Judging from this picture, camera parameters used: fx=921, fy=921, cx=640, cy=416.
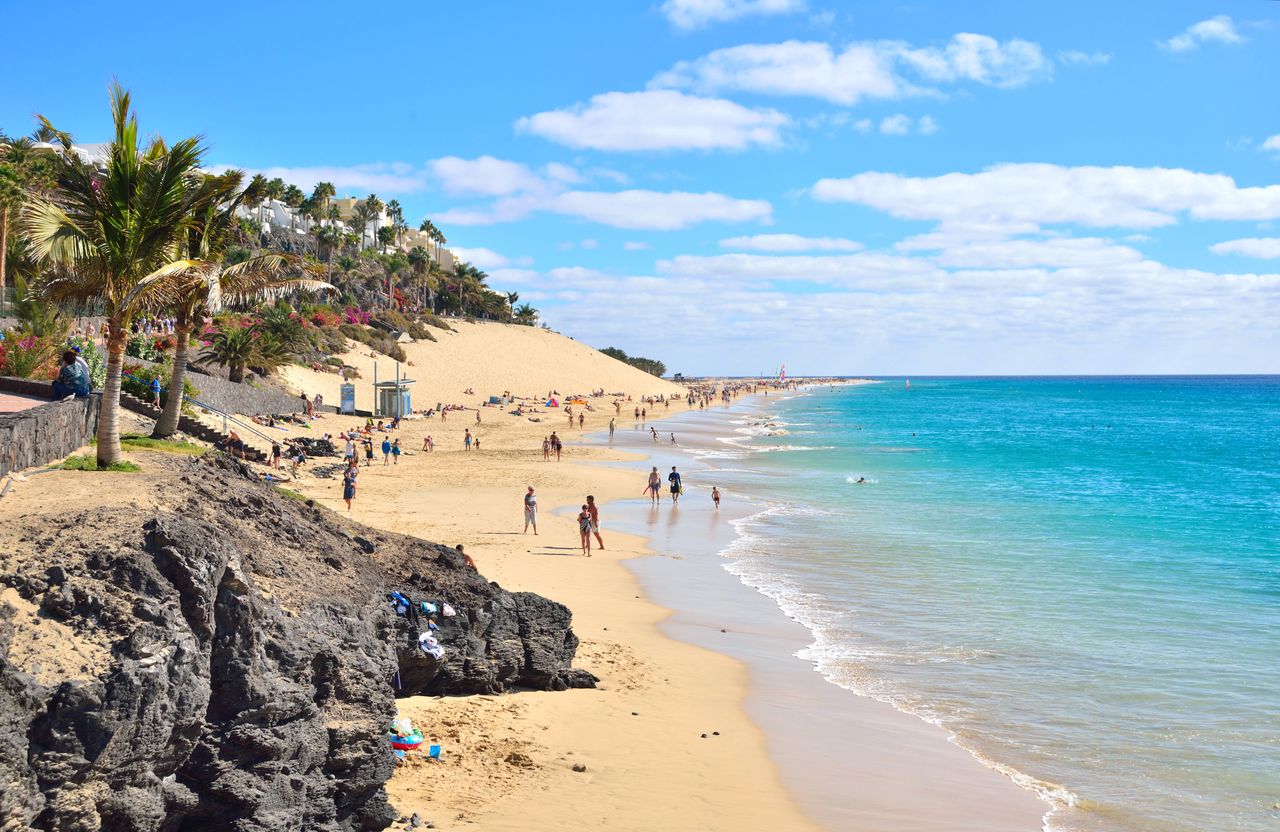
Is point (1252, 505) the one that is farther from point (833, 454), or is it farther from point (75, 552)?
point (75, 552)

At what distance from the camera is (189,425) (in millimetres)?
24500

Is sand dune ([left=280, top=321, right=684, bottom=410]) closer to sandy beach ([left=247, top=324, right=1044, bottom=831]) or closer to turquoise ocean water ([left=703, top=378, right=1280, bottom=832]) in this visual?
turquoise ocean water ([left=703, top=378, right=1280, bottom=832])

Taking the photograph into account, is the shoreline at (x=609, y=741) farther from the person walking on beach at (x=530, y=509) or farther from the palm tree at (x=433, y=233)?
the palm tree at (x=433, y=233)

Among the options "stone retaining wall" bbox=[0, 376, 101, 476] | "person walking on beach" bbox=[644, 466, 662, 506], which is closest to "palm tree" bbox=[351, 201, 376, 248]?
"person walking on beach" bbox=[644, 466, 662, 506]

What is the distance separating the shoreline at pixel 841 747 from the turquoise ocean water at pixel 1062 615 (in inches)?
12.5

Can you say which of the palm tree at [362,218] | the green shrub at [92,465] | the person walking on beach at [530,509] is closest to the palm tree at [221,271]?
the green shrub at [92,465]

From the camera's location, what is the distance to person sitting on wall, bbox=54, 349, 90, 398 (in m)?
13.4

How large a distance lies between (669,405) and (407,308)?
29.3m

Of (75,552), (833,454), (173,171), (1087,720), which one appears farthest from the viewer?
(833,454)

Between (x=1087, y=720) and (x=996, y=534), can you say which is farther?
(x=996, y=534)

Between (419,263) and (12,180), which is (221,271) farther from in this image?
(419,263)

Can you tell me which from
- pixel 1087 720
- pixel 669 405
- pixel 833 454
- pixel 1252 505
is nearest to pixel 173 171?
pixel 1087 720

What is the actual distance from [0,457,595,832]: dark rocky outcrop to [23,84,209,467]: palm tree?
278cm

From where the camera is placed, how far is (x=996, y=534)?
25781mm
